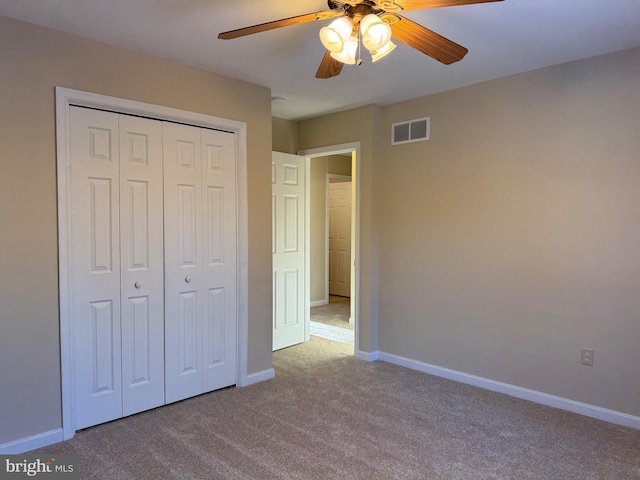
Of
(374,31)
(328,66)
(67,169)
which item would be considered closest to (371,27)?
(374,31)

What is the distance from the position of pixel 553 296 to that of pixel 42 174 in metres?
3.43

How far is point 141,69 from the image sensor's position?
2.88 metres

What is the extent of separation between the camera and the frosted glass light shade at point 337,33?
1783 millimetres

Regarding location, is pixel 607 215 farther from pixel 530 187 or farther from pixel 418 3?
pixel 418 3

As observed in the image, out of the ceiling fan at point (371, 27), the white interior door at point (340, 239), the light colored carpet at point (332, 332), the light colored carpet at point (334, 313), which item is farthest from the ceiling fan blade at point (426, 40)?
the white interior door at point (340, 239)

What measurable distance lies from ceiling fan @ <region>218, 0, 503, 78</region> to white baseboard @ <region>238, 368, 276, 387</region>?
102 inches

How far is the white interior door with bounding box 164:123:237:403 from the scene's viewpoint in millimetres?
3107

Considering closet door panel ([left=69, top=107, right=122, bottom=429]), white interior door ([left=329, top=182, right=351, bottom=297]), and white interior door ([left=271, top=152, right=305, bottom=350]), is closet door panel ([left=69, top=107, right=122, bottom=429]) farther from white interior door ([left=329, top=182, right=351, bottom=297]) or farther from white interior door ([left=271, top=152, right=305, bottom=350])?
white interior door ([left=329, top=182, right=351, bottom=297])

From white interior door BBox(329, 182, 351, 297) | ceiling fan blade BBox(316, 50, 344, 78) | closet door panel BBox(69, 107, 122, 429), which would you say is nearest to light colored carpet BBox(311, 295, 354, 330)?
white interior door BBox(329, 182, 351, 297)

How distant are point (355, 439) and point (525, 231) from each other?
1.94 meters

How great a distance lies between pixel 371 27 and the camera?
5.70 ft

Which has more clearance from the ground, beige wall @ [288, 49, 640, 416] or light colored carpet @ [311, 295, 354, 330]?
beige wall @ [288, 49, 640, 416]

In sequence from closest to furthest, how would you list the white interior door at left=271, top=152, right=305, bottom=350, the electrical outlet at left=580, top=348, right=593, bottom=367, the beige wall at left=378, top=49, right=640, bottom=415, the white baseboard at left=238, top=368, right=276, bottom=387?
the beige wall at left=378, top=49, right=640, bottom=415 → the electrical outlet at left=580, top=348, right=593, bottom=367 → the white baseboard at left=238, top=368, right=276, bottom=387 → the white interior door at left=271, top=152, right=305, bottom=350

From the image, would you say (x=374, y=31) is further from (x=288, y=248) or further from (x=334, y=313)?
(x=334, y=313)
